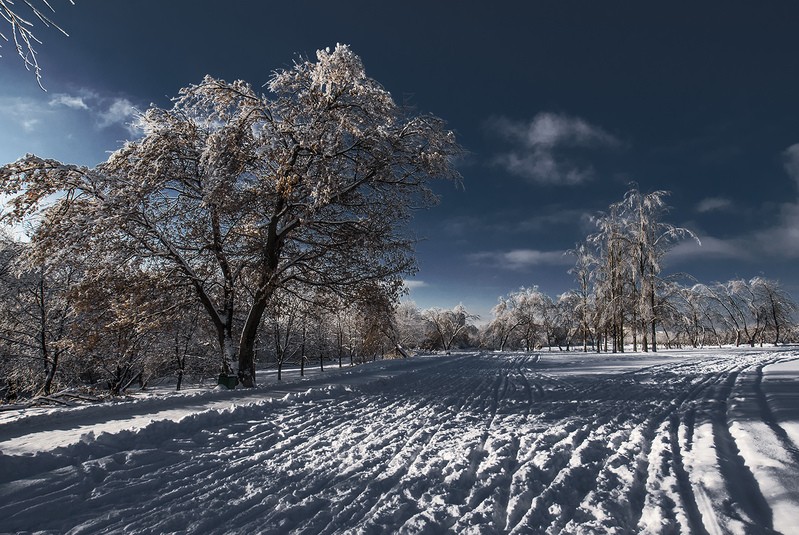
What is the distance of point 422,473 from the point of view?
3859 millimetres

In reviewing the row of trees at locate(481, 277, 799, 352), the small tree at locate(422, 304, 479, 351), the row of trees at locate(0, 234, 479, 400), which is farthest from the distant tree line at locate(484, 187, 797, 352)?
the small tree at locate(422, 304, 479, 351)

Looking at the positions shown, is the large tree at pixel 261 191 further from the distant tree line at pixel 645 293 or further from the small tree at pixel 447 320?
the small tree at pixel 447 320

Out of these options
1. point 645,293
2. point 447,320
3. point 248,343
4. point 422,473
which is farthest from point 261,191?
point 447,320

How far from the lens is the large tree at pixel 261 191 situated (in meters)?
9.68

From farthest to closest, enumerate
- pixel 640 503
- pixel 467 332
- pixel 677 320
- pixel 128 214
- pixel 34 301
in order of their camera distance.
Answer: pixel 467 332 → pixel 677 320 → pixel 34 301 → pixel 128 214 → pixel 640 503

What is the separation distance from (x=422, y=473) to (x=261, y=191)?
956 centimetres

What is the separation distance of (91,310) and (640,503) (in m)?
12.4

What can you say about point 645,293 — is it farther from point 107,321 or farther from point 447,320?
point 447,320

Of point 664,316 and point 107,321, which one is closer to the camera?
point 107,321

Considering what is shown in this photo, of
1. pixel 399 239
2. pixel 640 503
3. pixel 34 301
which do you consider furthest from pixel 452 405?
pixel 34 301

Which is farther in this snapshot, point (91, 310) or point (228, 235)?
point (228, 235)

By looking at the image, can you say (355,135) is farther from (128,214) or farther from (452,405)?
(452,405)

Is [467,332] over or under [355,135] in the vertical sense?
under

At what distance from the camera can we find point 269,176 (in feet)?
35.6
